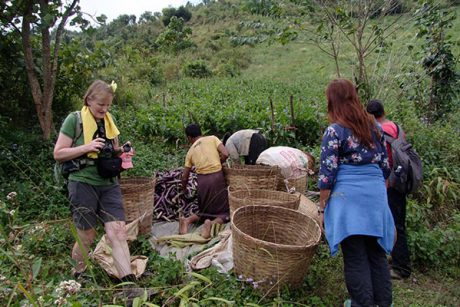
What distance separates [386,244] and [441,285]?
1339 mm

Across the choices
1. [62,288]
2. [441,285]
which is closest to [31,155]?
[62,288]

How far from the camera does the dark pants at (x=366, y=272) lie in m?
2.56

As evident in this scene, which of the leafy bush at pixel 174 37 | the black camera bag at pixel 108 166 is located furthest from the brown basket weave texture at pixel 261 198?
the leafy bush at pixel 174 37

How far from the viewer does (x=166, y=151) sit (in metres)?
6.52

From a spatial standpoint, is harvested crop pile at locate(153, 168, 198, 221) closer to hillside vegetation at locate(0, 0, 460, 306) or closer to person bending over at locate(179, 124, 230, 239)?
person bending over at locate(179, 124, 230, 239)

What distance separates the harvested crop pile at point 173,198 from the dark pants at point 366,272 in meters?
2.41

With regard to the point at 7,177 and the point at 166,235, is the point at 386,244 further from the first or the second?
the point at 7,177

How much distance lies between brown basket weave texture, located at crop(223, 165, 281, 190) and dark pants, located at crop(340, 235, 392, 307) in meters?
1.76

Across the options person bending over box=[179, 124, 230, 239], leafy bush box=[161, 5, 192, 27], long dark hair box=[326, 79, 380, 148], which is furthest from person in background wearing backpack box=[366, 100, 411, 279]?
leafy bush box=[161, 5, 192, 27]

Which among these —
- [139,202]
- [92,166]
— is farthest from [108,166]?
[139,202]

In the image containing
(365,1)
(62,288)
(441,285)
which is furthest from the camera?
(365,1)

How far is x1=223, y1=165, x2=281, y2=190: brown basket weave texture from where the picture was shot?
14.1ft

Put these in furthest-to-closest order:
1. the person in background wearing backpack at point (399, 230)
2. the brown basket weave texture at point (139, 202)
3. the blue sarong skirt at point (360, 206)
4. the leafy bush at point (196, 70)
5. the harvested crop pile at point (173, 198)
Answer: the leafy bush at point (196, 70) → the harvested crop pile at point (173, 198) → the brown basket weave texture at point (139, 202) → the person in background wearing backpack at point (399, 230) → the blue sarong skirt at point (360, 206)

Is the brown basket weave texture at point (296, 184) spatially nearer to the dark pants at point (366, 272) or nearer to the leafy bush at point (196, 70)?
the dark pants at point (366, 272)
